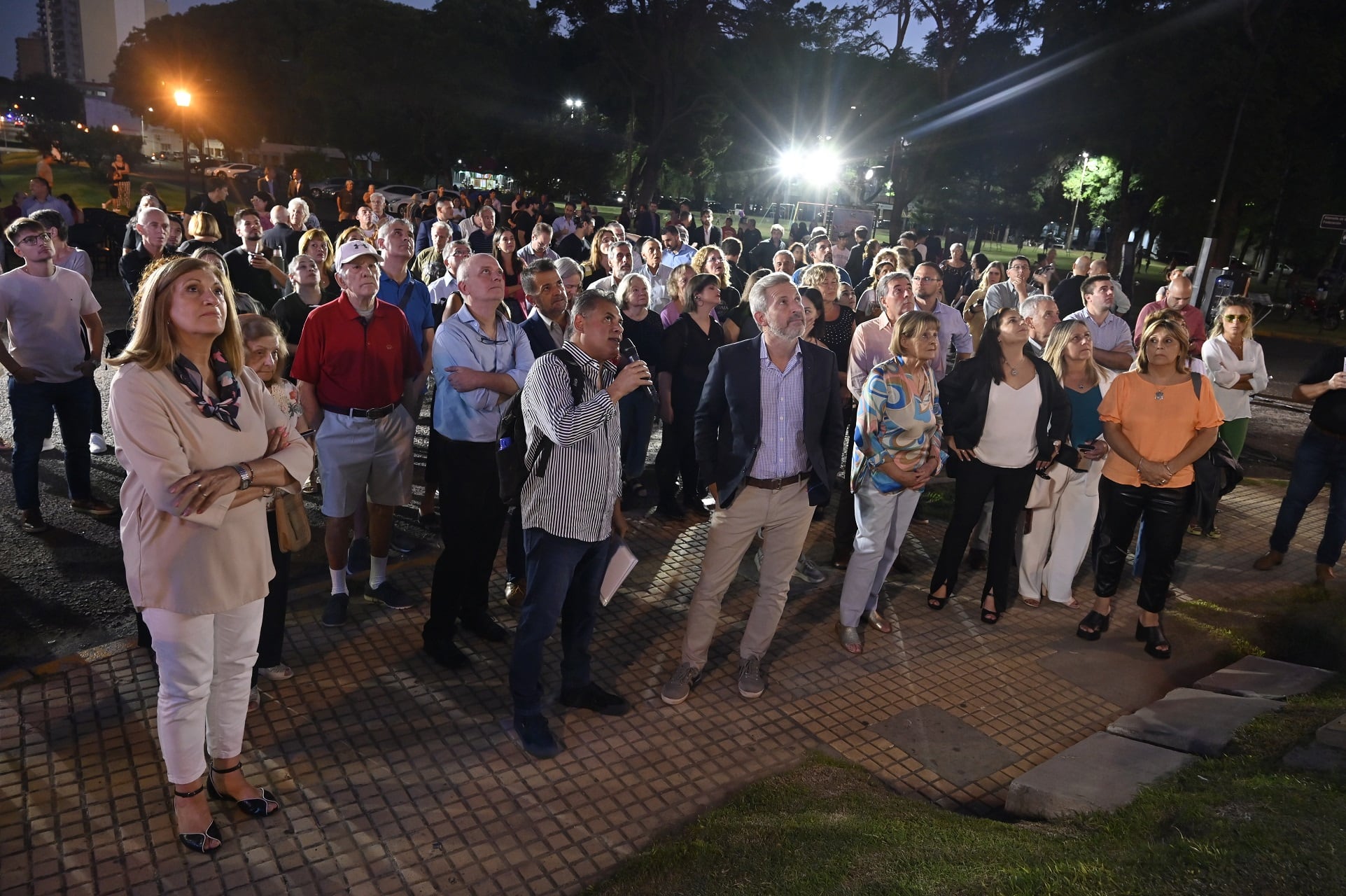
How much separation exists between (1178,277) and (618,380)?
6.50 meters

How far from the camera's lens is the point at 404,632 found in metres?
5.38

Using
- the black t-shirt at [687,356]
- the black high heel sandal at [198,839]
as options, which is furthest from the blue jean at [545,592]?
the black t-shirt at [687,356]

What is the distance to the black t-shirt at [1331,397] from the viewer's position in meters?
6.59

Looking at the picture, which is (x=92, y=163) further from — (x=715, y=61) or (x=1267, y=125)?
(x=1267, y=125)

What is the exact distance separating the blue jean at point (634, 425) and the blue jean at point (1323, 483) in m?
4.76

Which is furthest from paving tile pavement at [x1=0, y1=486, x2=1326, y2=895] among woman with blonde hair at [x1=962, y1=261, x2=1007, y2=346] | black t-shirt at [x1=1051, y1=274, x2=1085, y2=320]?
black t-shirt at [x1=1051, y1=274, x2=1085, y2=320]

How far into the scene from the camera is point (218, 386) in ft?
11.4

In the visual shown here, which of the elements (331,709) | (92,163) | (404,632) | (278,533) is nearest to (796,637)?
(404,632)

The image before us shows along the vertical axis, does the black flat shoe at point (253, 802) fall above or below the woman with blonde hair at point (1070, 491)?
below

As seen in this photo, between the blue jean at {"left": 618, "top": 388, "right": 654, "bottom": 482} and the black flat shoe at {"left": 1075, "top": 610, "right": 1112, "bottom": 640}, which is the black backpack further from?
the black flat shoe at {"left": 1075, "top": 610, "right": 1112, "bottom": 640}

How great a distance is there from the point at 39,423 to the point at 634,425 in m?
4.09

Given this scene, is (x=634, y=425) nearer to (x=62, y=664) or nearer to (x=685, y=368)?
(x=685, y=368)

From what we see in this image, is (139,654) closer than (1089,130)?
Yes

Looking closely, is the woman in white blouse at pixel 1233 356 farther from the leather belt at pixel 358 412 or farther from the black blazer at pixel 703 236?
the black blazer at pixel 703 236
